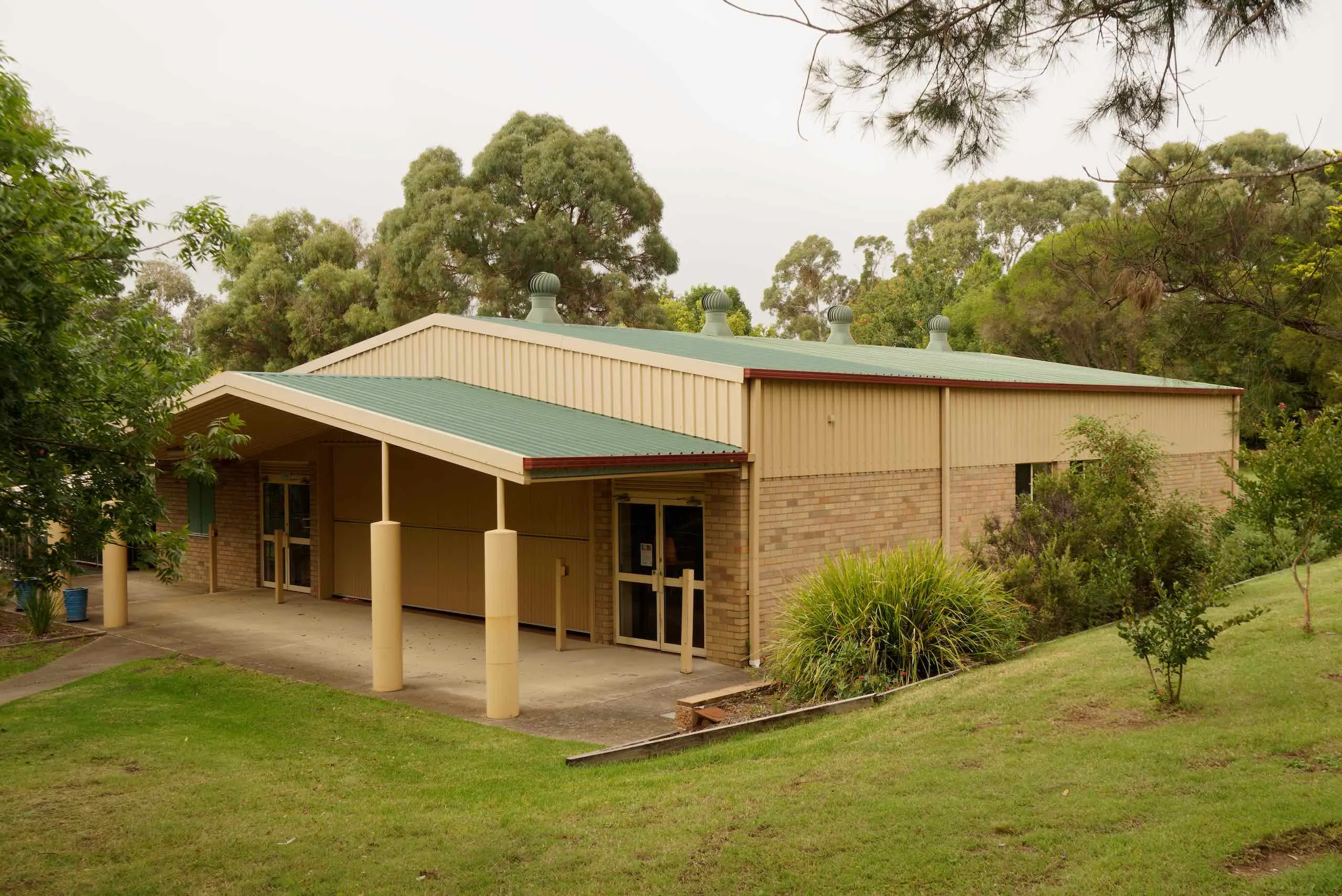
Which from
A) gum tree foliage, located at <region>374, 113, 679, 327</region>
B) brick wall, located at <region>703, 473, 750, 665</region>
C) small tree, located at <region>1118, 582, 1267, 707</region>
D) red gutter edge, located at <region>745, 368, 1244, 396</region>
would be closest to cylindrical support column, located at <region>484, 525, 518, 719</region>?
brick wall, located at <region>703, 473, 750, 665</region>

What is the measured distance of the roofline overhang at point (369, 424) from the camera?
1151 cm

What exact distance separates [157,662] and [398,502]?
5.28 meters

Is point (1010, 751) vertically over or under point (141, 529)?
under

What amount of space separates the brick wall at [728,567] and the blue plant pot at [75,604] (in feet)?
32.3

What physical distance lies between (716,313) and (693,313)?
41.7m

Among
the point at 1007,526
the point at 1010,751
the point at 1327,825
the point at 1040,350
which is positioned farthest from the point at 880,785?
the point at 1040,350

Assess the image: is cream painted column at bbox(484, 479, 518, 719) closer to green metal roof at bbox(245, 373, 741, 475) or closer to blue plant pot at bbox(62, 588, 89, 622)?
green metal roof at bbox(245, 373, 741, 475)

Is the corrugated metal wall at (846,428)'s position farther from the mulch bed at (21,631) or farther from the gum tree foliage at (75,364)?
the mulch bed at (21,631)

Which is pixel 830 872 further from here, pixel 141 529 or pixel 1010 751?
pixel 141 529

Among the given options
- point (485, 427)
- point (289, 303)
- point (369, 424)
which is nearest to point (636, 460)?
point (485, 427)

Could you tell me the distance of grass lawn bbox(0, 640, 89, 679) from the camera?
1384cm

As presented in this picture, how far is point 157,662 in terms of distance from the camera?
14.2 metres

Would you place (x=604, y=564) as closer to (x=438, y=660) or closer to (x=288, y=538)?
(x=438, y=660)

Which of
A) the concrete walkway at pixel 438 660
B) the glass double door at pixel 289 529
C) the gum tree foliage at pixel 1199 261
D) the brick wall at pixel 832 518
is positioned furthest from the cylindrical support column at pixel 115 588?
the gum tree foliage at pixel 1199 261
